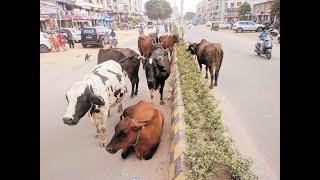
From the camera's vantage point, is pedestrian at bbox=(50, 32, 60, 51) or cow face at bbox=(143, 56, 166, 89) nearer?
cow face at bbox=(143, 56, 166, 89)

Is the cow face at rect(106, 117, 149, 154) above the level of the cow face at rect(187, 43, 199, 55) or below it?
below

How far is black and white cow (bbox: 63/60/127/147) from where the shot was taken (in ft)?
11.7

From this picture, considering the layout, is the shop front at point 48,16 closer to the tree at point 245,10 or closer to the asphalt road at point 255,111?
the asphalt road at point 255,111

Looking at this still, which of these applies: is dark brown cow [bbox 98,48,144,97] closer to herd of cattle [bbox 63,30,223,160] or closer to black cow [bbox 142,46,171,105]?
black cow [bbox 142,46,171,105]

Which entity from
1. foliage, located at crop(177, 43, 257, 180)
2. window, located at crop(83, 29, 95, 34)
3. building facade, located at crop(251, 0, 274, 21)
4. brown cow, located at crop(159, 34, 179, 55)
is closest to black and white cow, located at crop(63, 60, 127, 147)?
foliage, located at crop(177, 43, 257, 180)

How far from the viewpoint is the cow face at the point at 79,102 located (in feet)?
11.5

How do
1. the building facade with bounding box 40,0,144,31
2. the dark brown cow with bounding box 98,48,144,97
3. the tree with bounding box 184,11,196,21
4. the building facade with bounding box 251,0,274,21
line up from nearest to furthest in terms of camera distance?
the dark brown cow with bounding box 98,48,144,97 → the building facade with bounding box 40,0,144,31 → the building facade with bounding box 251,0,274,21 → the tree with bounding box 184,11,196,21

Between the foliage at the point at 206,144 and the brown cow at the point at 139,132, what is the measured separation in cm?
57

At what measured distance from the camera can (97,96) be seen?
3764mm

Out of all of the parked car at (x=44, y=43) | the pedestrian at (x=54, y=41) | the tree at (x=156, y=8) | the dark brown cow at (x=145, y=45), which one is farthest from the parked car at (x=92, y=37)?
the tree at (x=156, y=8)
